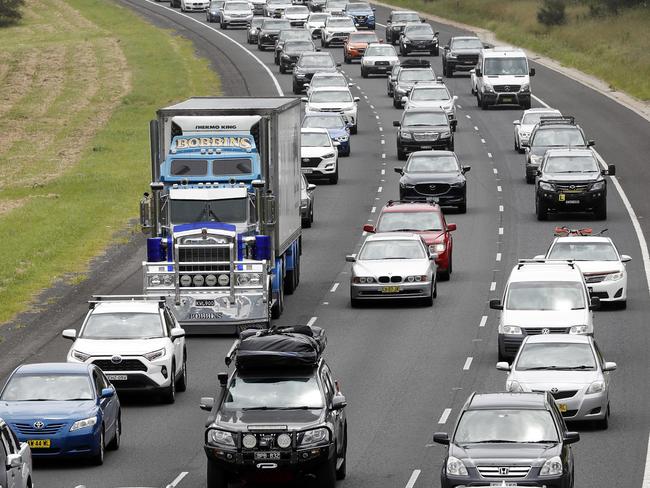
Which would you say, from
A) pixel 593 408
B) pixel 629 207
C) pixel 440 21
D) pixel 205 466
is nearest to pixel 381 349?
pixel 593 408

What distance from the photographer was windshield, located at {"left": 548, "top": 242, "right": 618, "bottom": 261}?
4184 centimetres

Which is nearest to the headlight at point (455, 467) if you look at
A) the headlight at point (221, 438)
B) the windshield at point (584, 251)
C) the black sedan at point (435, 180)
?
the headlight at point (221, 438)

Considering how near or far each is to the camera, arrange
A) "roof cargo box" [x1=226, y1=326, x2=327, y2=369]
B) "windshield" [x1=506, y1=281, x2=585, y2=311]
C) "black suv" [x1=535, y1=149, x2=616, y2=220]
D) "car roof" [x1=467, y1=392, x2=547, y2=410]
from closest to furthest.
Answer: "car roof" [x1=467, y1=392, x2=547, y2=410], "roof cargo box" [x1=226, y1=326, x2=327, y2=369], "windshield" [x1=506, y1=281, x2=585, y2=311], "black suv" [x1=535, y1=149, x2=616, y2=220]

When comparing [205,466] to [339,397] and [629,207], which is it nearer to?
[339,397]

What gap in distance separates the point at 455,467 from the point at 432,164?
109 feet

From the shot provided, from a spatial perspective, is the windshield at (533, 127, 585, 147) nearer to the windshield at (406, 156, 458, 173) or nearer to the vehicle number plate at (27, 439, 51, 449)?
the windshield at (406, 156, 458, 173)

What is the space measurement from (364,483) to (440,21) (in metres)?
96.2

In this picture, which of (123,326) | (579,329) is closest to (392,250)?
(579,329)

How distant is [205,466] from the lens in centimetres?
2648

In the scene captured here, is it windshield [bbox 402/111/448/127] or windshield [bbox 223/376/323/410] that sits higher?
windshield [bbox 223/376/323/410]

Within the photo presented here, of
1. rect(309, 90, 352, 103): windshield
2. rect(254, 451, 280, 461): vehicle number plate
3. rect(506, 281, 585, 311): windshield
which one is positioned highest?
rect(254, 451, 280, 461): vehicle number plate

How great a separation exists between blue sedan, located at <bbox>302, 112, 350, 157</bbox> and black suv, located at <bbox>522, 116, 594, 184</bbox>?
26.9 ft

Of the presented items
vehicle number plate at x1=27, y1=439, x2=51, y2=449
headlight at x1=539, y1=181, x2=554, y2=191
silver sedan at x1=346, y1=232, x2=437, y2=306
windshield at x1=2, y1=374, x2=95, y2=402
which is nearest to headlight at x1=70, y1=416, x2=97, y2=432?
vehicle number plate at x1=27, y1=439, x2=51, y2=449

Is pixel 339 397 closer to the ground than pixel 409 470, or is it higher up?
higher up
